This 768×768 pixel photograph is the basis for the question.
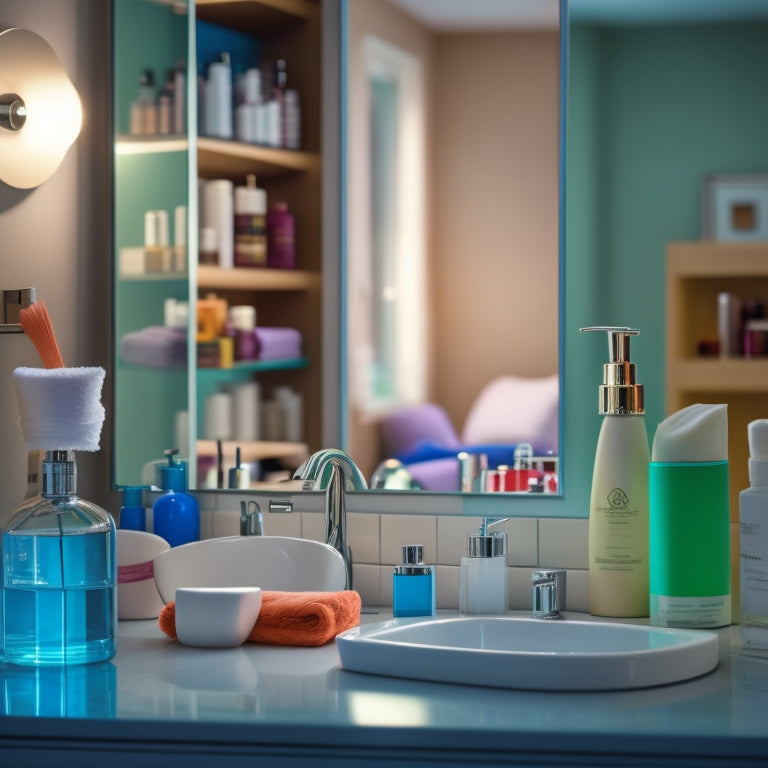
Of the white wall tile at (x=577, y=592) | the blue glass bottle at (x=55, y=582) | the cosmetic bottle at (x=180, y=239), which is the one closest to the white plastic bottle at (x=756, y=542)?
the white wall tile at (x=577, y=592)

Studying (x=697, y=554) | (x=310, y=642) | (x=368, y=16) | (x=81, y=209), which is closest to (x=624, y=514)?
(x=697, y=554)

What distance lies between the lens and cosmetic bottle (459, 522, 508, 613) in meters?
1.58

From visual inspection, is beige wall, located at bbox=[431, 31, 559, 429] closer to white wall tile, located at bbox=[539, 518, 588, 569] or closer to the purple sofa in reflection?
the purple sofa in reflection

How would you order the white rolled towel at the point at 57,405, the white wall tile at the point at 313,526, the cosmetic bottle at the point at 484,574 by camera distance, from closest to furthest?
the white rolled towel at the point at 57,405, the cosmetic bottle at the point at 484,574, the white wall tile at the point at 313,526

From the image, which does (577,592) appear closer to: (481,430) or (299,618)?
(481,430)

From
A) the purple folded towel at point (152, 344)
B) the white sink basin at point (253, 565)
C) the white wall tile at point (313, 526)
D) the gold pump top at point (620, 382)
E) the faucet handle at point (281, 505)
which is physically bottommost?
the white sink basin at point (253, 565)

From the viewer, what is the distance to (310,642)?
1428 millimetres

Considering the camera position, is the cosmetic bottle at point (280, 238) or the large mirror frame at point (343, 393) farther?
the cosmetic bottle at point (280, 238)

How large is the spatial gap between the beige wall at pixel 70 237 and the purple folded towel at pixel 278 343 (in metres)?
0.26

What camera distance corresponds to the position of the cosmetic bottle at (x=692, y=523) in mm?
1454

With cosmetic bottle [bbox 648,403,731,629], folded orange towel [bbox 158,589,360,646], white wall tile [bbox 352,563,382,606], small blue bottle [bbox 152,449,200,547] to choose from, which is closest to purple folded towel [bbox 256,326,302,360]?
small blue bottle [bbox 152,449,200,547]

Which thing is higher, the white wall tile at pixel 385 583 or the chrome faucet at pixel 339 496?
the chrome faucet at pixel 339 496

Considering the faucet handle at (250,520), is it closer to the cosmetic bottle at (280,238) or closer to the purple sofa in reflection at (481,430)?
the purple sofa in reflection at (481,430)

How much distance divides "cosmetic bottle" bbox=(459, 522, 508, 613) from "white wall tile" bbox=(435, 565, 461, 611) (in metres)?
0.10
